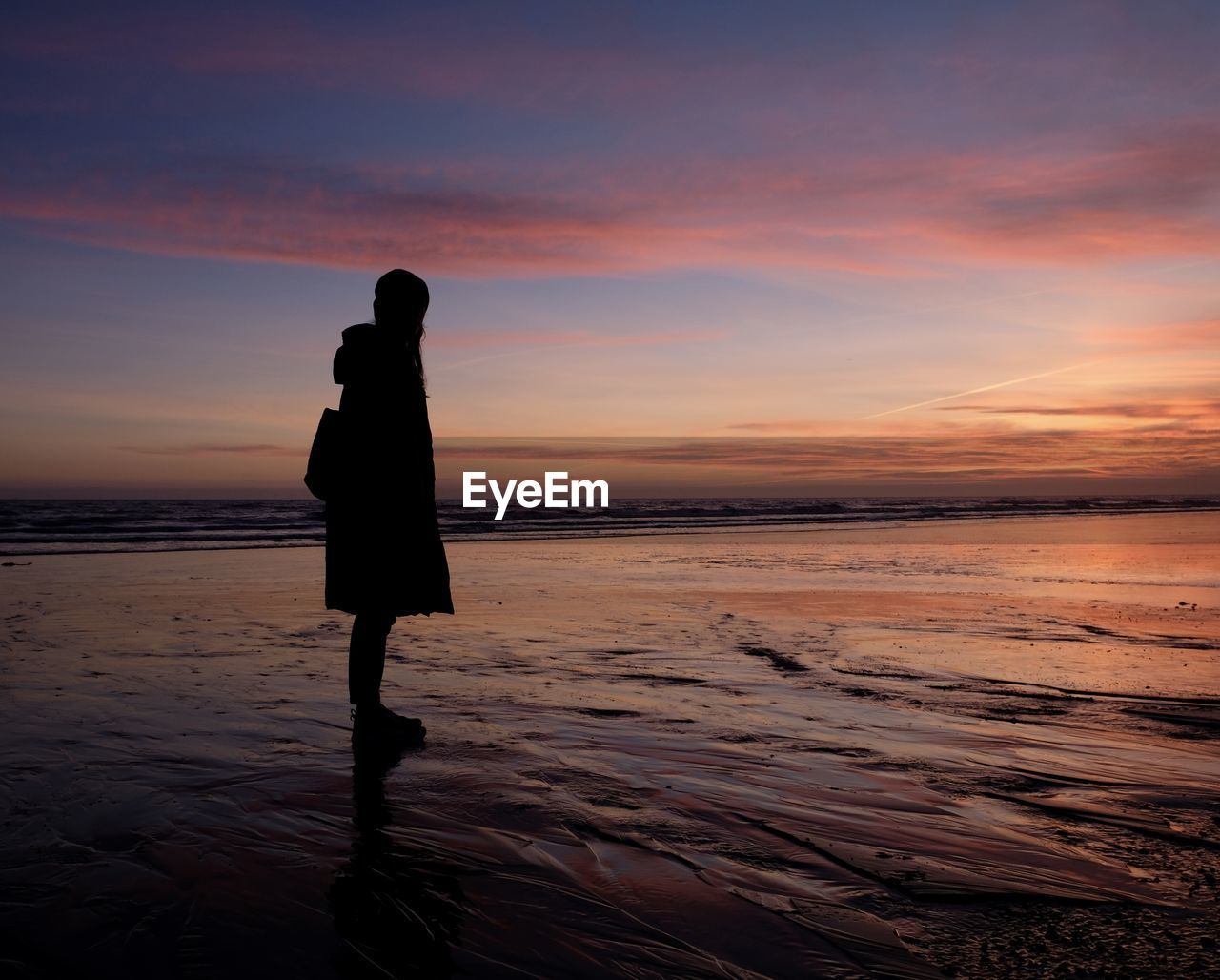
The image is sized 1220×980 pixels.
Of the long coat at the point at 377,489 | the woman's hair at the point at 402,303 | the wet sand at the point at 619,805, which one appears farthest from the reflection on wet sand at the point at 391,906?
the woman's hair at the point at 402,303

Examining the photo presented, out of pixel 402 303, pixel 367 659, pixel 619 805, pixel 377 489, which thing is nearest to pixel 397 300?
pixel 402 303

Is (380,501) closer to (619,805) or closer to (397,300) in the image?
(397,300)

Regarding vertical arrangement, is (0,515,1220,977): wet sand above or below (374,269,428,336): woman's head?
below

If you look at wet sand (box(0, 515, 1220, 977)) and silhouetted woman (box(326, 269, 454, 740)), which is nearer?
wet sand (box(0, 515, 1220, 977))

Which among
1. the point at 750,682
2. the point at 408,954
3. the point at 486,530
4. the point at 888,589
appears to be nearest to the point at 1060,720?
the point at 750,682

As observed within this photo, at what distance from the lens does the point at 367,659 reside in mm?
4504

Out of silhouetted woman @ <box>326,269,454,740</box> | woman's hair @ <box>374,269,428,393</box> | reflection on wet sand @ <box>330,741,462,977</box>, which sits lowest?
reflection on wet sand @ <box>330,741,462,977</box>

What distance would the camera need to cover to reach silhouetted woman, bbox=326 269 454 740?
440 cm

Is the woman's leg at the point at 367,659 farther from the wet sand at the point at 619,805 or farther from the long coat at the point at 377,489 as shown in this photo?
the wet sand at the point at 619,805

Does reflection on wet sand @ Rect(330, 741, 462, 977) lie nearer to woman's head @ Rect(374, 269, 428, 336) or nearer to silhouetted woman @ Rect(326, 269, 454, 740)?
silhouetted woman @ Rect(326, 269, 454, 740)

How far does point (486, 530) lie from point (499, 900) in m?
28.6

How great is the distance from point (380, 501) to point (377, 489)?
0.21ft

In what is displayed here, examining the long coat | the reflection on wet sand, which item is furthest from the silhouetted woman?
the reflection on wet sand

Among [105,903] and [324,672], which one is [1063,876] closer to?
[105,903]
